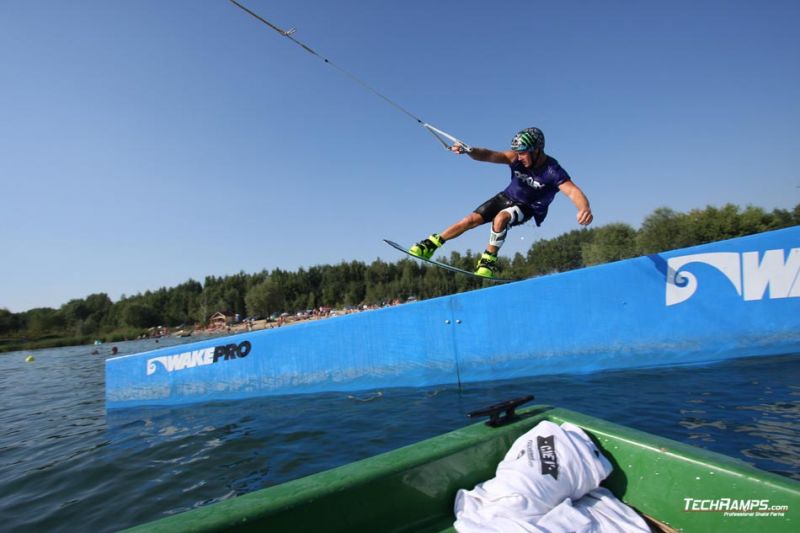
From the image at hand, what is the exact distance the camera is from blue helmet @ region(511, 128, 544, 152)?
17.5 ft

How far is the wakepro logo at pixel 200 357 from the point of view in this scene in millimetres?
6562

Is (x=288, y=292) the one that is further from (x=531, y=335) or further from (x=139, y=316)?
(x=531, y=335)

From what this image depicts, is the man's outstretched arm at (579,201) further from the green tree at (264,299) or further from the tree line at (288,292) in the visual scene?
the green tree at (264,299)

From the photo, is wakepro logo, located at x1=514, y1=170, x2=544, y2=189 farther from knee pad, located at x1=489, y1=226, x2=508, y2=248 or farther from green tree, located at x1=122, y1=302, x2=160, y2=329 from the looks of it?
green tree, located at x1=122, y1=302, x2=160, y2=329

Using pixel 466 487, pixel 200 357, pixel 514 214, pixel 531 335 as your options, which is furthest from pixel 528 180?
pixel 200 357

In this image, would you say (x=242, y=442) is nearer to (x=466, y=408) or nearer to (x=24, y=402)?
(x=466, y=408)

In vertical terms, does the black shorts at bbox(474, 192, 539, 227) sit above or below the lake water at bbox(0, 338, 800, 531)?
above

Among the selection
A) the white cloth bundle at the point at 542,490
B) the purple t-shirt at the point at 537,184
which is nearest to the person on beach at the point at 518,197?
the purple t-shirt at the point at 537,184

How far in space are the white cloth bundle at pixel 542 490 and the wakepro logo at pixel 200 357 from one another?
539cm

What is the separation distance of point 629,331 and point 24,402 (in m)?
13.1

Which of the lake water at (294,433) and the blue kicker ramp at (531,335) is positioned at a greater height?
the blue kicker ramp at (531,335)

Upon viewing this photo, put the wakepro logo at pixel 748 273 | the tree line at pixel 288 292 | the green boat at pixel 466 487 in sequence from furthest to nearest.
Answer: the tree line at pixel 288 292
the wakepro logo at pixel 748 273
the green boat at pixel 466 487

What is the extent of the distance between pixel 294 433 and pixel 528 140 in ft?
15.9

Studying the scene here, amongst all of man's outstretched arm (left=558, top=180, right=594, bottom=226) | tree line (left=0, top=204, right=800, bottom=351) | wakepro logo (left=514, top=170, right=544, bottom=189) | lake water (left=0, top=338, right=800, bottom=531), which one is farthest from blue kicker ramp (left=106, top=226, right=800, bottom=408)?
tree line (left=0, top=204, right=800, bottom=351)
